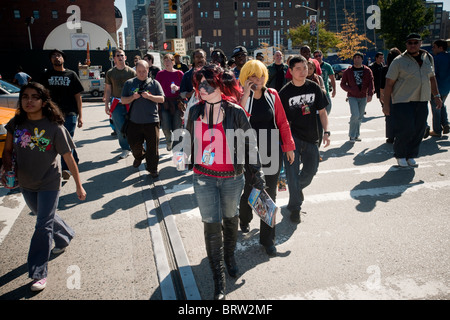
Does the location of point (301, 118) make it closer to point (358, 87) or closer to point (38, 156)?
point (38, 156)

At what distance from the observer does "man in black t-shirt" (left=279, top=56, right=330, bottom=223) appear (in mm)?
4406

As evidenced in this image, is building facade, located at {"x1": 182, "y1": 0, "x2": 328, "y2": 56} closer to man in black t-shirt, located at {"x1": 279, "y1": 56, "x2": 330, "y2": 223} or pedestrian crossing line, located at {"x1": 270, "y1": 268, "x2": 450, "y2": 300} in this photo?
man in black t-shirt, located at {"x1": 279, "y1": 56, "x2": 330, "y2": 223}

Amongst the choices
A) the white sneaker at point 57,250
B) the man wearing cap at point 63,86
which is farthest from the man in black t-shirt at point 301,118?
the man wearing cap at point 63,86

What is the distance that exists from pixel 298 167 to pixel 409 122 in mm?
3264

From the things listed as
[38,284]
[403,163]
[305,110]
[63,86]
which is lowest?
[38,284]

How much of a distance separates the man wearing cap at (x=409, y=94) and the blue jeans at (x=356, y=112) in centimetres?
228

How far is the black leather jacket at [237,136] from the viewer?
3.15 metres

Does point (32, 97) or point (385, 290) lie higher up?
point (32, 97)

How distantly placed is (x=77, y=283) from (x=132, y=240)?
3.09ft

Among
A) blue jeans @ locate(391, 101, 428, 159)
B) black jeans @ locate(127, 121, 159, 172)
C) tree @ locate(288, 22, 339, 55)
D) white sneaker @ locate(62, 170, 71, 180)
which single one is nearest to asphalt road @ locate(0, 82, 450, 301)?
white sneaker @ locate(62, 170, 71, 180)

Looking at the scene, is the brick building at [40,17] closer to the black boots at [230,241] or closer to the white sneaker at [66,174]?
the white sneaker at [66,174]

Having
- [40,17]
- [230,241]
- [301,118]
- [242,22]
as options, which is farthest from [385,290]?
[242,22]

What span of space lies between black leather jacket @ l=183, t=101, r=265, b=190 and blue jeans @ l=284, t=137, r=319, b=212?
1.41 m

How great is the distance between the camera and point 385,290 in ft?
10.3
